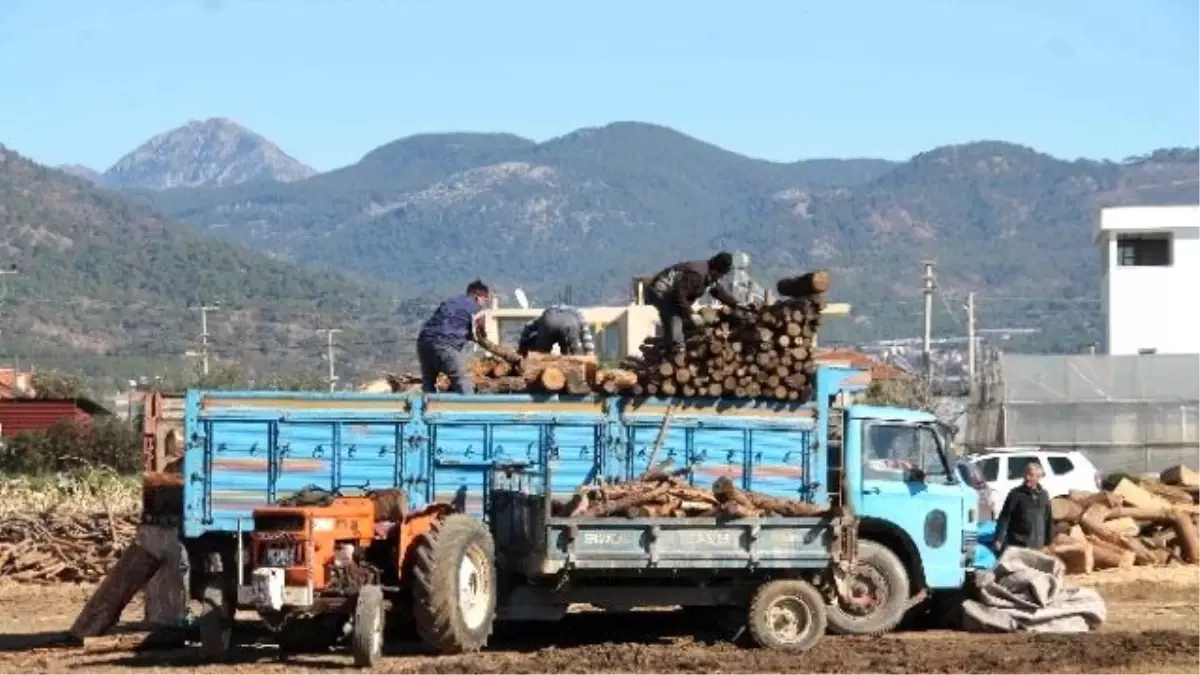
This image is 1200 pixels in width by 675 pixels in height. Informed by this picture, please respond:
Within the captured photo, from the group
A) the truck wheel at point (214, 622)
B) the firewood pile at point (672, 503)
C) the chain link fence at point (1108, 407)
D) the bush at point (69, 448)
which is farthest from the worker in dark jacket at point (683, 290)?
the bush at point (69, 448)

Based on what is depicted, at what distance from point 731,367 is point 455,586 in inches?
153

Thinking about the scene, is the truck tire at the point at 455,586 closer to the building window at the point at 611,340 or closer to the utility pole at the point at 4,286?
the building window at the point at 611,340

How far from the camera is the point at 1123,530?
3078 cm

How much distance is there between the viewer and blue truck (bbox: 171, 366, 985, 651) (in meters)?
19.1

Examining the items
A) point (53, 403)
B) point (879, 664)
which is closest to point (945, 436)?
point (879, 664)

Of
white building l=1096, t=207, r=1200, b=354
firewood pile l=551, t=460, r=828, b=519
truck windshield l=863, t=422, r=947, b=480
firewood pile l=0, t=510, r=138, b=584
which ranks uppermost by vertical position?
white building l=1096, t=207, r=1200, b=354

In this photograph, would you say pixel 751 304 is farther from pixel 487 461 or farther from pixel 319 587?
pixel 319 587

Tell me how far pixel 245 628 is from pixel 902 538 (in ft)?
20.1

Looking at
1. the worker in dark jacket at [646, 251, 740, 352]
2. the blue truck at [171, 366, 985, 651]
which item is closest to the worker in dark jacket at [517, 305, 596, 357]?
the worker in dark jacket at [646, 251, 740, 352]

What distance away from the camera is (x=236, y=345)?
171000mm

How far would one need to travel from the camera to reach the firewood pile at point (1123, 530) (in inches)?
1156

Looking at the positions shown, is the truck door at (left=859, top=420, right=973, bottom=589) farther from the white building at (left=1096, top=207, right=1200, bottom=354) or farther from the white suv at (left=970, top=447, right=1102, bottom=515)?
the white building at (left=1096, top=207, right=1200, bottom=354)

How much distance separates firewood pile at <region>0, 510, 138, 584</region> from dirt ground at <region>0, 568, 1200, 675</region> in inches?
271

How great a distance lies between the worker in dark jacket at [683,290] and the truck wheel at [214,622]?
16.9 ft
